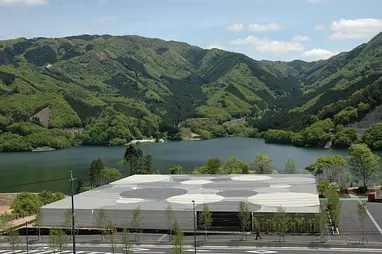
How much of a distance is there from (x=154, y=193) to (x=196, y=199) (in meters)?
5.10

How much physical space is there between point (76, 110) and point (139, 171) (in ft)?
433

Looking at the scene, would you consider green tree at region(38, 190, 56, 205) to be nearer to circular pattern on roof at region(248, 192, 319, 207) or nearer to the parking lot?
circular pattern on roof at region(248, 192, 319, 207)

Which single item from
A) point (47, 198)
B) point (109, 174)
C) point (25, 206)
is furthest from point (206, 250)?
point (109, 174)

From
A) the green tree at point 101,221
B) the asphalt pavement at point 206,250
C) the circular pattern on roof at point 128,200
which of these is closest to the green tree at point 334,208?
the asphalt pavement at point 206,250

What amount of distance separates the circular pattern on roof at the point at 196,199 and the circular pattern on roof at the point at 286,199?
2751 millimetres

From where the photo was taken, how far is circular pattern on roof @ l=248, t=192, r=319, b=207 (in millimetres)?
31719

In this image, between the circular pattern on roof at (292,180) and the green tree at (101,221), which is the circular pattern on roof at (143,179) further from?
the green tree at (101,221)

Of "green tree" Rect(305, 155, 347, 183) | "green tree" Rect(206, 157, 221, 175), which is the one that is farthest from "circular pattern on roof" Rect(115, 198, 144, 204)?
"green tree" Rect(305, 155, 347, 183)

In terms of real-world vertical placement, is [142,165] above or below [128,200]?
below

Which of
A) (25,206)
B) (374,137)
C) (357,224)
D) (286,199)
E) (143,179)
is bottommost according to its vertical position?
(25,206)

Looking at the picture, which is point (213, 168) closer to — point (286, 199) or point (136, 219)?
point (286, 199)

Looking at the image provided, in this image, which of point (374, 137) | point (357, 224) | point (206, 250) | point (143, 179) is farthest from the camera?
point (374, 137)

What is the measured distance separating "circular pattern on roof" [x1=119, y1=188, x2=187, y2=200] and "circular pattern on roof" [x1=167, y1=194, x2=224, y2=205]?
134cm

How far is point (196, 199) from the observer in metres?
35.0
